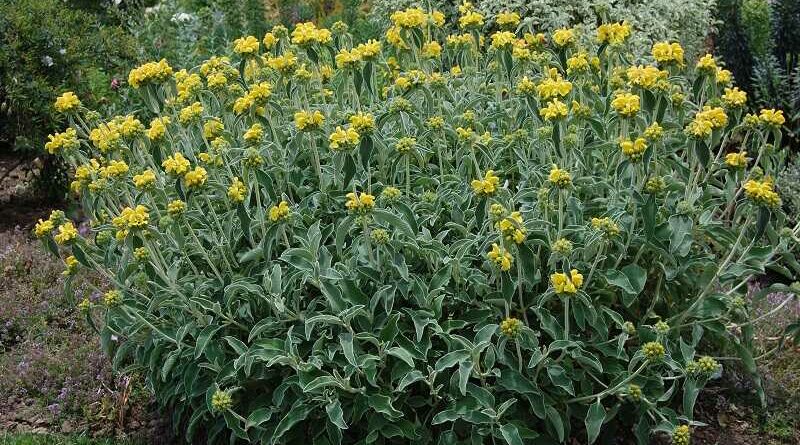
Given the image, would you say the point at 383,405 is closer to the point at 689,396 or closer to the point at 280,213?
the point at 280,213

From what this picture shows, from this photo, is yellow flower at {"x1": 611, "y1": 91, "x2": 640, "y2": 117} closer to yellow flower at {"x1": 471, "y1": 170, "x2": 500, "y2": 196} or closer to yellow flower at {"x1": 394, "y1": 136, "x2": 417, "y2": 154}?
yellow flower at {"x1": 471, "y1": 170, "x2": 500, "y2": 196}

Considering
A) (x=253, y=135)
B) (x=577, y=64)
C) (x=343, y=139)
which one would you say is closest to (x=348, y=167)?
(x=343, y=139)

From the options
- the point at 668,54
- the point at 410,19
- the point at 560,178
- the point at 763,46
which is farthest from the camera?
the point at 763,46

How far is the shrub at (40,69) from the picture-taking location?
577cm

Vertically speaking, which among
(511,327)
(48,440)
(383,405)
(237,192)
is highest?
(237,192)

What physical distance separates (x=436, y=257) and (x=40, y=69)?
12.1 feet

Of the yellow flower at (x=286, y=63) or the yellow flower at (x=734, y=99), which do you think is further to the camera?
the yellow flower at (x=286, y=63)

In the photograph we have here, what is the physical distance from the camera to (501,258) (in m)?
3.01

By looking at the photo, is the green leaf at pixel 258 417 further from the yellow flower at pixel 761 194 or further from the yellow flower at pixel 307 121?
the yellow flower at pixel 761 194

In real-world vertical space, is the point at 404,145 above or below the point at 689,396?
above

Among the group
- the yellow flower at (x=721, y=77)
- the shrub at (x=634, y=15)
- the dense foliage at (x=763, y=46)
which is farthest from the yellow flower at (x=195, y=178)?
the dense foliage at (x=763, y=46)

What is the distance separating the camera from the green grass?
157 inches

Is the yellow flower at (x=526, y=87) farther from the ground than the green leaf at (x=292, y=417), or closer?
farther from the ground

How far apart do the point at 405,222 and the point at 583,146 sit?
0.92 meters
